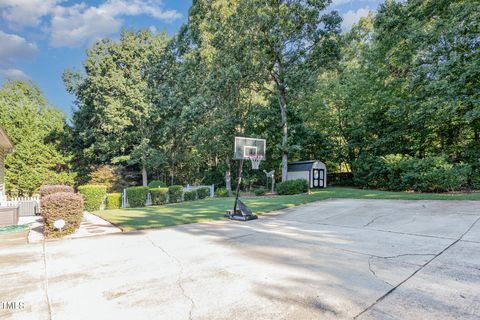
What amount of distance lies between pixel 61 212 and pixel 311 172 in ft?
53.2

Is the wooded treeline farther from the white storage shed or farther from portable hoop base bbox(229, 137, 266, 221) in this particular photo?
portable hoop base bbox(229, 137, 266, 221)

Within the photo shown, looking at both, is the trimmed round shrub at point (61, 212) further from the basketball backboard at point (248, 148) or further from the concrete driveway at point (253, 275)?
the basketball backboard at point (248, 148)

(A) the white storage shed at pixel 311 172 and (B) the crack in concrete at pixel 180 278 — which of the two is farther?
(A) the white storage shed at pixel 311 172

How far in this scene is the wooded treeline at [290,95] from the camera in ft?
40.8

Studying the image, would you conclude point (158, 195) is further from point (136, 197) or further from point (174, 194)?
point (136, 197)

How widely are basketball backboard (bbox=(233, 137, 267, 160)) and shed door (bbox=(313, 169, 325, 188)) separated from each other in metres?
9.45

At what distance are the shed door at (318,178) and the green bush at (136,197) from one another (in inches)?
480

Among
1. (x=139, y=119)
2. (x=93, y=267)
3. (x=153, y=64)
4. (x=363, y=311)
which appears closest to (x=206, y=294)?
(x=363, y=311)

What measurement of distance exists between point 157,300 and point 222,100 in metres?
18.3

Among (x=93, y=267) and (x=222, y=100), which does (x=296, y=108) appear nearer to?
(x=222, y=100)

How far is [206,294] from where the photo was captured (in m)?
2.63

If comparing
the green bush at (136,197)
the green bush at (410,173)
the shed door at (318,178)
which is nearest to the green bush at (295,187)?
the shed door at (318,178)

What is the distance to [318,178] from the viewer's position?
19.4 metres

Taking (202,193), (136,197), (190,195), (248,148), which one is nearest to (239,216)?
(248,148)
